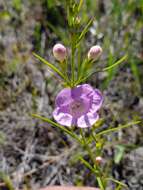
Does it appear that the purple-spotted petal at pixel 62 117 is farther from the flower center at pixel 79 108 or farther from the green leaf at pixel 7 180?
the green leaf at pixel 7 180

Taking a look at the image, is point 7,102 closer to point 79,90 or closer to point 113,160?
point 113,160

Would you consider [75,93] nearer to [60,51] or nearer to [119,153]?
[60,51]

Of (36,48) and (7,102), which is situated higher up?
(36,48)

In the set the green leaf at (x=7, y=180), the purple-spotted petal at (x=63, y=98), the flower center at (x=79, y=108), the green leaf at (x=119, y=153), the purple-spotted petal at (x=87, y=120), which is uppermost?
the purple-spotted petal at (x=63, y=98)

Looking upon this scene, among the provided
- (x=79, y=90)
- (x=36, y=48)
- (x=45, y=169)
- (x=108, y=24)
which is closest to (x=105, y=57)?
(x=108, y=24)

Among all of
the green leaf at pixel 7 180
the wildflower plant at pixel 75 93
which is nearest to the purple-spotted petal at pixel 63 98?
the wildflower plant at pixel 75 93

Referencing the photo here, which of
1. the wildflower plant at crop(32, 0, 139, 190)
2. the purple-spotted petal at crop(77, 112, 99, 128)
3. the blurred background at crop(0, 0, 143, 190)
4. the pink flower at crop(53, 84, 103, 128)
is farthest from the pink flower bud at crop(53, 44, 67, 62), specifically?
the blurred background at crop(0, 0, 143, 190)
